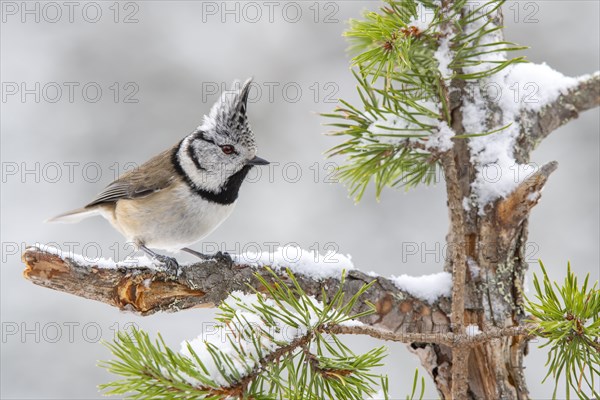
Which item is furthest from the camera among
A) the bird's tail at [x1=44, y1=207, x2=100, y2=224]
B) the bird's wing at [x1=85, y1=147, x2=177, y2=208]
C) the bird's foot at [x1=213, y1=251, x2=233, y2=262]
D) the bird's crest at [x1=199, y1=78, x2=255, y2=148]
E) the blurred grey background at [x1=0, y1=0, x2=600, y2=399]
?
the blurred grey background at [x1=0, y1=0, x2=600, y2=399]

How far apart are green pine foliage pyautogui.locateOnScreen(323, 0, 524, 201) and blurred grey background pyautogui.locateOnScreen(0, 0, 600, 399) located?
1888mm

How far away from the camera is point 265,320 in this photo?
112 cm

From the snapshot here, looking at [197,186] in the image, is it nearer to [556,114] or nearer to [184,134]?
[556,114]

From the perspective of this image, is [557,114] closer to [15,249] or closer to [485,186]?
[485,186]

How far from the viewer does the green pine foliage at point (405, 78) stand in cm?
130

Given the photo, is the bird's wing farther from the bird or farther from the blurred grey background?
the blurred grey background

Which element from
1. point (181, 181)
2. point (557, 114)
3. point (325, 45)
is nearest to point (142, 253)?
point (181, 181)

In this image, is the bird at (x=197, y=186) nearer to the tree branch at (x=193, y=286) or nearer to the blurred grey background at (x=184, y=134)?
the tree branch at (x=193, y=286)

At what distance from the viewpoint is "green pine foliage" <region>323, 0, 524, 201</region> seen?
130cm

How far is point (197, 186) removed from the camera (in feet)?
6.74

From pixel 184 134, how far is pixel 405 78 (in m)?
2.69

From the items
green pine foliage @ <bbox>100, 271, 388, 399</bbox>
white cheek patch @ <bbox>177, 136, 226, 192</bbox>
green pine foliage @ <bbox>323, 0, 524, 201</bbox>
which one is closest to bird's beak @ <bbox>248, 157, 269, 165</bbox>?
white cheek patch @ <bbox>177, 136, 226, 192</bbox>

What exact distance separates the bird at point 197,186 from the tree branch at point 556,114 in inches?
31.3

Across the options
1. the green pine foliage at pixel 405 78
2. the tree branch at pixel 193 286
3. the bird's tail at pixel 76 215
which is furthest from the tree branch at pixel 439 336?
the bird's tail at pixel 76 215
